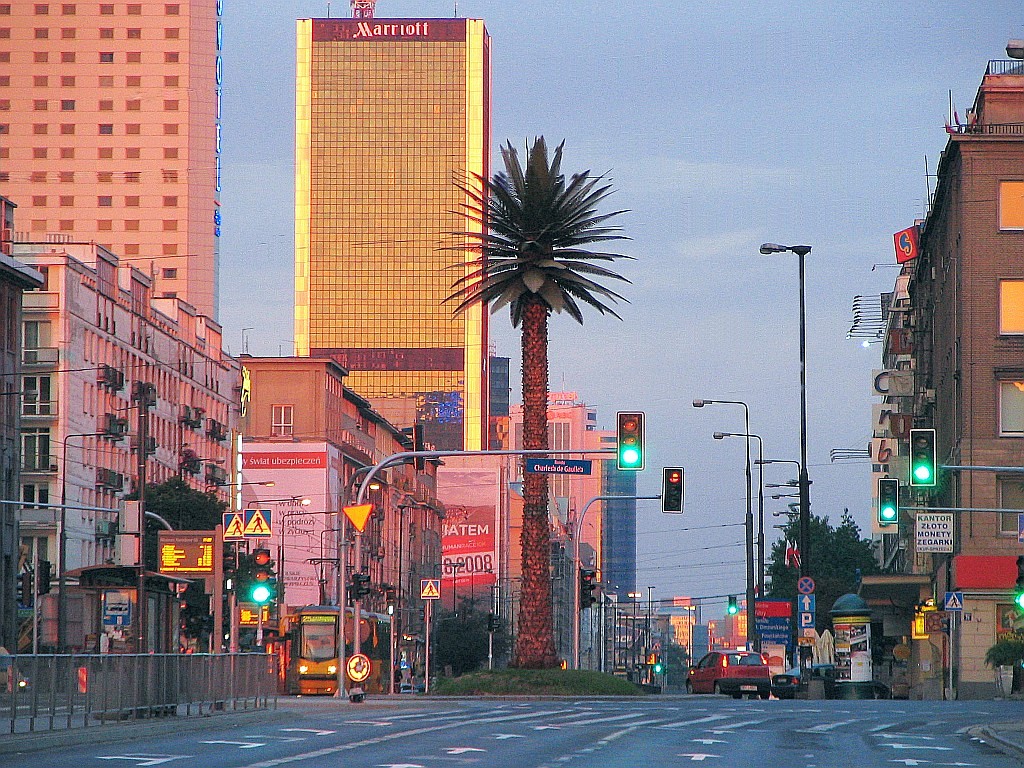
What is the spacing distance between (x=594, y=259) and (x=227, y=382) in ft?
251

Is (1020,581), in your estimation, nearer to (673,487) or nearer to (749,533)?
(673,487)

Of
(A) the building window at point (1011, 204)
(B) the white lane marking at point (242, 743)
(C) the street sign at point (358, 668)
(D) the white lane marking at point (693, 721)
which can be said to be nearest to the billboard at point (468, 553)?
(A) the building window at point (1011, 204)

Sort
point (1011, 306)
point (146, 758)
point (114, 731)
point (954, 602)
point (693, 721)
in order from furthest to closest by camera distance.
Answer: point (1011, 306), point (954, 602), point (693, 721), point (114, 731), point (146, 758)

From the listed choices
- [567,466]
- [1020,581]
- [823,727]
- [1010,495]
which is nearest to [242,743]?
[823,727]

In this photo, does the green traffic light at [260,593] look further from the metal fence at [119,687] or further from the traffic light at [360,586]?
the metal fence at [119,687]

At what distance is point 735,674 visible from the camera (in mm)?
62156

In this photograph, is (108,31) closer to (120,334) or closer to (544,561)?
(120,334)

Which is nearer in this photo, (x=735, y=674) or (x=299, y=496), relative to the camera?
(x=735, y=674)

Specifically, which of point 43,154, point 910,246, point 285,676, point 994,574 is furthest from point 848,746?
point 43,154

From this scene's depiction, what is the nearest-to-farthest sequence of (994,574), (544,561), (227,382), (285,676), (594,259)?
1. (544,561)
2. (594,259)
3. (994,574)
4. (285,676)
5. (227,382)

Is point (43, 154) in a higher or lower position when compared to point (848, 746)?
higher

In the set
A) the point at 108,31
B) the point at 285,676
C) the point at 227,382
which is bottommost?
the point at 285,676

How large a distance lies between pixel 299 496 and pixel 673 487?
9859 cm

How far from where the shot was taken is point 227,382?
128625mm
